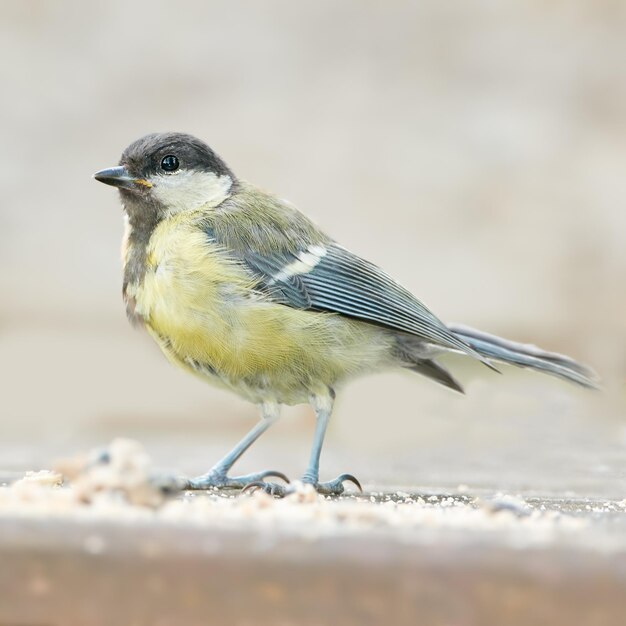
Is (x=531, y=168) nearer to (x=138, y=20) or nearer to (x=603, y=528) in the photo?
(x=138, y=20)

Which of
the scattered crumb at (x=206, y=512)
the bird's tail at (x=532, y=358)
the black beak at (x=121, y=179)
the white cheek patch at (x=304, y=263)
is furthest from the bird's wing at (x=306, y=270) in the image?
the scattered crumb at (x=206, y=512)

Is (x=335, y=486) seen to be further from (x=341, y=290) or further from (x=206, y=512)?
(x=206, y=512)

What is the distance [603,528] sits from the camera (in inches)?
63.6

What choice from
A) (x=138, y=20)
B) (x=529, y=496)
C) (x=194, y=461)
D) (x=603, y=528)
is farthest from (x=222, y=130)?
(x=603, y=528)

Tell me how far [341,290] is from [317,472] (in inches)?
22.5

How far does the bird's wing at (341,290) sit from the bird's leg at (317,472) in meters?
0.27

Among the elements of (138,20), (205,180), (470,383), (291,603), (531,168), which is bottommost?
(291,603)

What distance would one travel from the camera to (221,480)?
121 inches

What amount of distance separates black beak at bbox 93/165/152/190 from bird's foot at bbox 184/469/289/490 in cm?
92

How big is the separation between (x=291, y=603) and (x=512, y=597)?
262mm

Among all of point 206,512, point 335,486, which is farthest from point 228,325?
point 206,512

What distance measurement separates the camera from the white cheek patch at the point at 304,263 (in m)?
3.29

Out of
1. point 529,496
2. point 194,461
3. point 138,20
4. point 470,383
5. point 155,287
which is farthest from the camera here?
point 138,20

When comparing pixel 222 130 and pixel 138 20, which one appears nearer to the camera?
pixel 222 130
